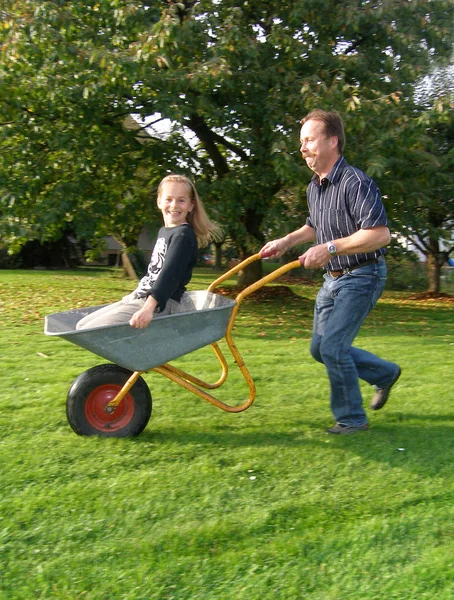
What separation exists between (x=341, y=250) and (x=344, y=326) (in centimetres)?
49

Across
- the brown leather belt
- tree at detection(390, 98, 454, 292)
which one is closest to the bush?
tree at detection(390, 98, 454, 292)

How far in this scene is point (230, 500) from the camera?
2996 mm

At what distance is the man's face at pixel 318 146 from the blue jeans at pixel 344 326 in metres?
0.61

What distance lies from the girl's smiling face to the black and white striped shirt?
0.72 metres

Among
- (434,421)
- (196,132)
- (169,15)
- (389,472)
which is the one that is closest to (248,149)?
(196,132)

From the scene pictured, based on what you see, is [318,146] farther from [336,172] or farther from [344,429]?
[344,429]

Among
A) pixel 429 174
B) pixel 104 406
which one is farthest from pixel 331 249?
pixel 429 174

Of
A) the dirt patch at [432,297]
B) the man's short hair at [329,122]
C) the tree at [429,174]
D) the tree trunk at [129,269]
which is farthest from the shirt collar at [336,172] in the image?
the tree trunk at [129,269]

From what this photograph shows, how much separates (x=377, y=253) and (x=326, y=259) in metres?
0.45

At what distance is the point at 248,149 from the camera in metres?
9.57

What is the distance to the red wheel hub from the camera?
370 centimetres

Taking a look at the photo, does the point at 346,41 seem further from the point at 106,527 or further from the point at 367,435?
the point at 106,527

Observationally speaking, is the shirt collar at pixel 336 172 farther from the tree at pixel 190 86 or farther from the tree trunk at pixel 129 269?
the tree trunk at pixel 129 269

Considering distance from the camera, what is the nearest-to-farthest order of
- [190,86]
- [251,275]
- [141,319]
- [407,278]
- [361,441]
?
[141,319] → [361,441] → [190,86] → [251,275] → [407,278]
